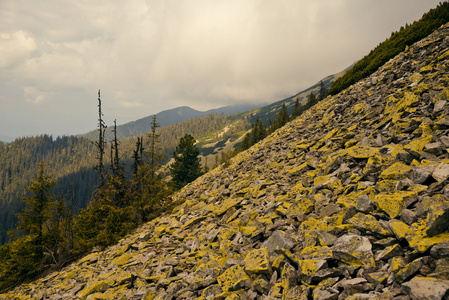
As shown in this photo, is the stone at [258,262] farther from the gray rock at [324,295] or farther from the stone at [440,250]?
the stone at [440,250]

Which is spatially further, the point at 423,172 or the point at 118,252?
the point at 118,252

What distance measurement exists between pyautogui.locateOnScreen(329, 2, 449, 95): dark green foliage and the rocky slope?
773cm

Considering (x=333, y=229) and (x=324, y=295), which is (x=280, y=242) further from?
(x=324, y=295)

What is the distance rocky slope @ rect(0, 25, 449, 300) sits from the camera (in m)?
3.77

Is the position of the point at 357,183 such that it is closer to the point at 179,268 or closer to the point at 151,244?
the point at 179,268

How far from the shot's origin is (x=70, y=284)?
10758mm

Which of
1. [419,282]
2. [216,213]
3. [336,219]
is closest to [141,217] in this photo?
[216,213]

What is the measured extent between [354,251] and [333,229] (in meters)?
1.14

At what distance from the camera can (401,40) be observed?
21.0 metres

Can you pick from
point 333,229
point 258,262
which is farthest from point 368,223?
point 258,262

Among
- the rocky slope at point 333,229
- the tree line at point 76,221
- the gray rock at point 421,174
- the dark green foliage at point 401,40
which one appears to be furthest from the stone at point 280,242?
the dark green foliage at point 401,40

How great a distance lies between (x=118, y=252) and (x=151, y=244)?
8.35 feet

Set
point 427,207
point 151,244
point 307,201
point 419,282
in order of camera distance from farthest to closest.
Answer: point 151,244, point 307,201, point 427,207, point 419,282

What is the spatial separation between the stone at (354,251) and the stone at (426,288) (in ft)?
2.99
